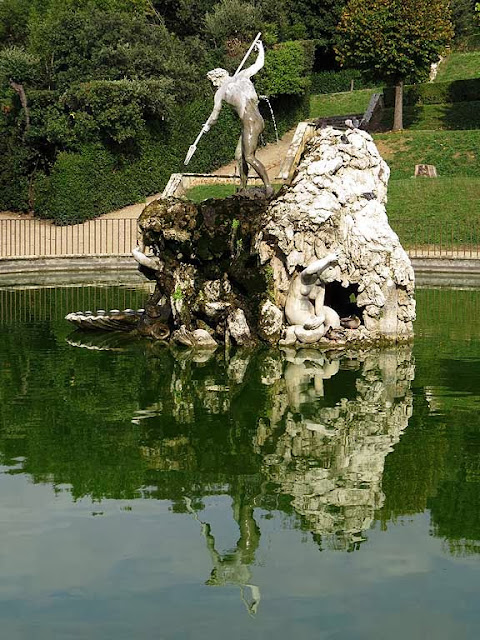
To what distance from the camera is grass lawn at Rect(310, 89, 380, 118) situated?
56.8 metres

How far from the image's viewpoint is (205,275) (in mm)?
18812

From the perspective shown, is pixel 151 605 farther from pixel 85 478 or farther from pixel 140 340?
pixel 140 340

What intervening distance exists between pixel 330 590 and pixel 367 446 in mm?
3873

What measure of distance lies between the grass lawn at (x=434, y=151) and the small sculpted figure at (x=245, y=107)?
23306mm

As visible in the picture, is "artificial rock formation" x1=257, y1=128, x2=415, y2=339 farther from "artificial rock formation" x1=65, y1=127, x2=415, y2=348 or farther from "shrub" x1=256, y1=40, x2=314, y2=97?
"shrub" x1=256, y1=40, x2=314, y2=97

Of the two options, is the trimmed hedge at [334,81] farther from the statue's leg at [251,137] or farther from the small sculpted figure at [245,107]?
the statue's leg at [251,137]

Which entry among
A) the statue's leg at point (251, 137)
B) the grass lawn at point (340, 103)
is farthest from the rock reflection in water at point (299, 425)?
the grass lawn at point (340, 103)

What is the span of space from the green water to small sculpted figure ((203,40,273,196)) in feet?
11.7

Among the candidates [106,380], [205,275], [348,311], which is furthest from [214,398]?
[348,311]

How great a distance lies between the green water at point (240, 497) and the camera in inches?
327

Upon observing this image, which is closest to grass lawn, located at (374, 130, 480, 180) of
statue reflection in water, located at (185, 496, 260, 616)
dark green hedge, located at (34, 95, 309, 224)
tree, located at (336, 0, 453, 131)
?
tree, located at (336, 0, 453, 131)

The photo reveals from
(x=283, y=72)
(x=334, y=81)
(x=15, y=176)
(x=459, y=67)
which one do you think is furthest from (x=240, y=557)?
(x=459, y=67)

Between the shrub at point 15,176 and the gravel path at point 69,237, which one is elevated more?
the shrub at point 15,176

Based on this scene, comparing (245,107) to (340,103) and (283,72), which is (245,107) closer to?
(283,72)
